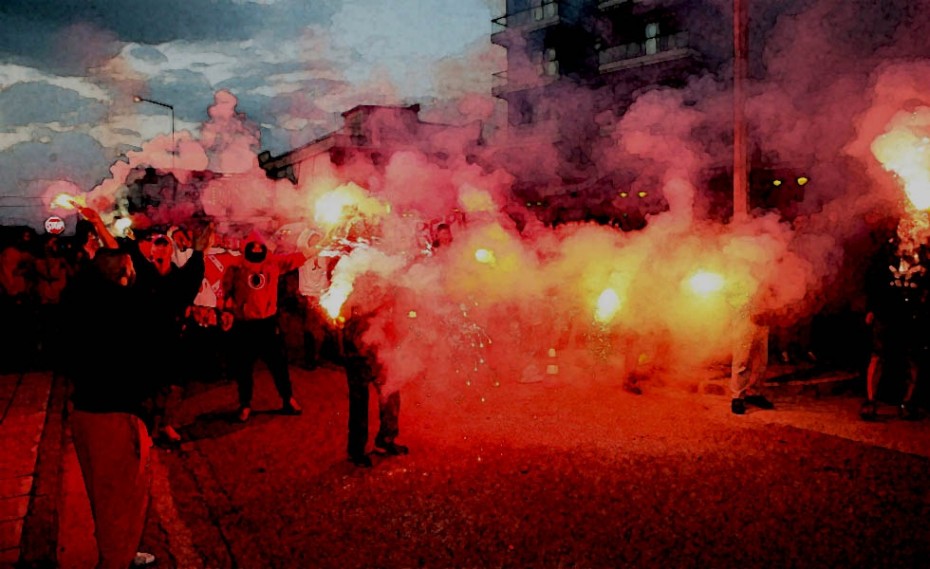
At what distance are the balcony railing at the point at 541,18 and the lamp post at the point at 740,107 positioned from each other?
20.0m

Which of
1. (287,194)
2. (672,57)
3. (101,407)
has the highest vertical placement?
(672,57)

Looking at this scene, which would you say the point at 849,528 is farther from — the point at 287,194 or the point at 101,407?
the point at 287,194

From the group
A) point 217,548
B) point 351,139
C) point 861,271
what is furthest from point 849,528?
point 351,139

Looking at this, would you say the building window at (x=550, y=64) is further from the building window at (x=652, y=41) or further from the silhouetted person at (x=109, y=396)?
the silhouetted person at (x=109, y=396)

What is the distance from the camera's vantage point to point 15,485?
5.34 metres

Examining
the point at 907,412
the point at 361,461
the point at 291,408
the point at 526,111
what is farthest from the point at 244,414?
the point at 526,111

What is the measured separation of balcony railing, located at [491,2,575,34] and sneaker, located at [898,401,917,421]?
23.5m

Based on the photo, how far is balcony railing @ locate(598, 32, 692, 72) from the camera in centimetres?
2323

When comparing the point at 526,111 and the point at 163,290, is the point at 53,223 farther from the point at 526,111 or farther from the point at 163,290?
the point at 163,290

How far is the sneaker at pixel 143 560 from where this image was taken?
159 inches

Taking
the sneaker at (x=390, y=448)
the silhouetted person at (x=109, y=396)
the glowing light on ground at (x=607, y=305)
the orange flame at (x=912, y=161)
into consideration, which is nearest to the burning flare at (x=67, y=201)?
the silhouetted person at (x=109, y=396)

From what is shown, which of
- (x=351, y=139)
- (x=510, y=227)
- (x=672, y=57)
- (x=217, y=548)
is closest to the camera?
(x=217, y=548)

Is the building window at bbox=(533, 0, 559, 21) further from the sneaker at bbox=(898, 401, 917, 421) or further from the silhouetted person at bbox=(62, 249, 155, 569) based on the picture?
the silhouetted person at bbox=(62, 249, 155, 569)

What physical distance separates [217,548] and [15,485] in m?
2.28
